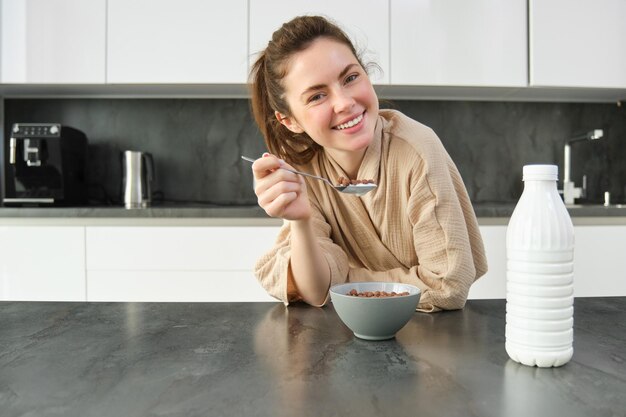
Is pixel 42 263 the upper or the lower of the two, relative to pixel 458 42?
lower

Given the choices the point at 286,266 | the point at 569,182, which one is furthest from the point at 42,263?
the point at 569,182

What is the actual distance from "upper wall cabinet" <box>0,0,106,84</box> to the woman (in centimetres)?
146

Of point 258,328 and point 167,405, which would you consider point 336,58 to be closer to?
point 258,328

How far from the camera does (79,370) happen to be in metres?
0.64

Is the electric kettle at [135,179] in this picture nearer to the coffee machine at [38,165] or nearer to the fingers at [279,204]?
the coffee machine at [38,165]

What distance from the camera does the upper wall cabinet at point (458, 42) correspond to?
2.47 m

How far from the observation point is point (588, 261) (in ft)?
7.61

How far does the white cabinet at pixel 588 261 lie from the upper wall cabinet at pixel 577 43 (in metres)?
0.72

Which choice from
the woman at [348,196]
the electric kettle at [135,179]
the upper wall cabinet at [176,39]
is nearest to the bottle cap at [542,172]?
the woman at [348,196]

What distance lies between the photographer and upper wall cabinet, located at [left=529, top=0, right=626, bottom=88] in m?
2.48

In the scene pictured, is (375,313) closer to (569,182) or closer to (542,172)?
(542,172)

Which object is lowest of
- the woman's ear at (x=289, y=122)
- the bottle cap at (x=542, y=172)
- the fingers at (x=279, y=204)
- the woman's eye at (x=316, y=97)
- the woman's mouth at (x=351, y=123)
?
the fingers at (x=279, y=204)

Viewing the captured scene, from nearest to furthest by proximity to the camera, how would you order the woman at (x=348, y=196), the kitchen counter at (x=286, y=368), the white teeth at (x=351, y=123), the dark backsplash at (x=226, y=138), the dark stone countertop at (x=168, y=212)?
the kitchen counter at (x=286, y=368) < the woman at (x=348, y=196) < the white teeth at (x=351, y=123) < the dark stone countertop at (x=168, y=212) < the dark backsplash at (x=226, y=138)

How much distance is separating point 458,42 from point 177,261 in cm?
159
